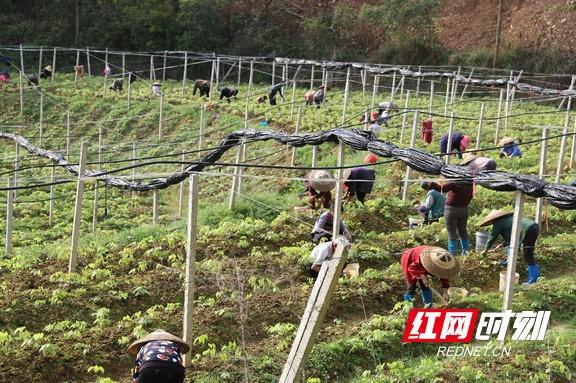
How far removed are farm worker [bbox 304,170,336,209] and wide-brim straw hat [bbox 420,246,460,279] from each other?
4.24 metres

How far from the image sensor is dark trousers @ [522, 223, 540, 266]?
11.9 m

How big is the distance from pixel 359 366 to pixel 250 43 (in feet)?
144

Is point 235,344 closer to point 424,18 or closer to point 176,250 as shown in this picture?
point 176,250

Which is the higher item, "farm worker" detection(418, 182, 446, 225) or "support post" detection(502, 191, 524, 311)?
"support post" detection(502, 191, 524, 311)

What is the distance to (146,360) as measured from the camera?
264 inches

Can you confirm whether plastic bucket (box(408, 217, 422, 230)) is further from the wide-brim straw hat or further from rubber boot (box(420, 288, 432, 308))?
the wide-brim straw hat

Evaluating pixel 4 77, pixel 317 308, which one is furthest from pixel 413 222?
pixel 4 77

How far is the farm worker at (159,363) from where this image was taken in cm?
661

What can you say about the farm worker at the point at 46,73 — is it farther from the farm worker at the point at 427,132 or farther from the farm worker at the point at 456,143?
the farm worker at the point at 456,143

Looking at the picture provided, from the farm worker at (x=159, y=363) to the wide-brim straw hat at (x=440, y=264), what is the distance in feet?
14.3

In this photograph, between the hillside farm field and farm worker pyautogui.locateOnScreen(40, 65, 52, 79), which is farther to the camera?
farm worker pyautogui.locateOnScreen(40, 65, 52, 79)

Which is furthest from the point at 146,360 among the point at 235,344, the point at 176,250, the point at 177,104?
the point at 177,104

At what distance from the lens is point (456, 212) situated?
12953 millimetres

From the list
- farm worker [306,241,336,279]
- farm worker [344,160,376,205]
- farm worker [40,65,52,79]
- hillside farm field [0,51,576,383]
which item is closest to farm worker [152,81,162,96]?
farm worker [40,65,52,79]
